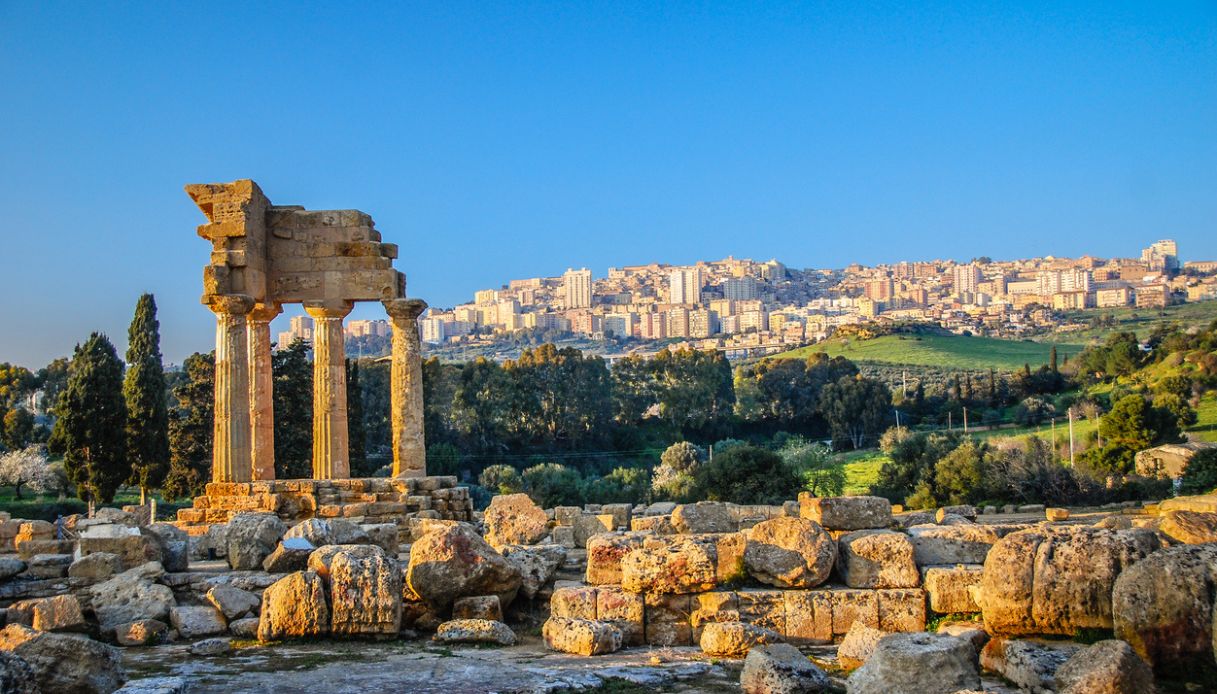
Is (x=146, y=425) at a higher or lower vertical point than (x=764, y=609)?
higher

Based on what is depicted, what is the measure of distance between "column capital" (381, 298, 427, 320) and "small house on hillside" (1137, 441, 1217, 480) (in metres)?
26.5

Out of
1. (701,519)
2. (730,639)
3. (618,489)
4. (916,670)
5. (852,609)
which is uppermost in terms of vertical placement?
(701,519)

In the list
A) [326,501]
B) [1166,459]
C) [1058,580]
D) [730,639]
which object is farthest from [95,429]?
[1166,459]

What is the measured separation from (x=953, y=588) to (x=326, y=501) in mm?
12320

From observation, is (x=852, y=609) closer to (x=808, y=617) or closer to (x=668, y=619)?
(x=808, y=617)

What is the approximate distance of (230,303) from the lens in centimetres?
2203

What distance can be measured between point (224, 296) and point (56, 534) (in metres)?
5.80

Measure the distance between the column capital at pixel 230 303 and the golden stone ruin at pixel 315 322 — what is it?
0.15 metres

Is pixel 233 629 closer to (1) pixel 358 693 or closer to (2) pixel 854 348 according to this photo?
(1) pixel 358 693

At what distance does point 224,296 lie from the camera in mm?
22031

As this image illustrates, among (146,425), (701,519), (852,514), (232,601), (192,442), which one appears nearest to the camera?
(232,601)

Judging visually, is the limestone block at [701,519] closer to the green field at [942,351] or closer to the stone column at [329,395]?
the stone column at [329,395]

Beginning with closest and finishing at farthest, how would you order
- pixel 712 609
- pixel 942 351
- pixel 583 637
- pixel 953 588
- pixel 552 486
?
pixel 583 637
pixel 953 588
pixel 712 609
pixel 552 486
pixel 942 351

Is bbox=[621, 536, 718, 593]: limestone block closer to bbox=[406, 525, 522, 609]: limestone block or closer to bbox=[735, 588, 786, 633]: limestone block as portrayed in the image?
bbox=[735, 588, 786, 633]: limestone block
